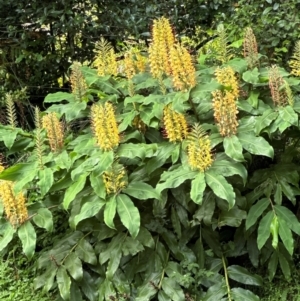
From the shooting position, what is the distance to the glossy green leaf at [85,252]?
3129 millimetres

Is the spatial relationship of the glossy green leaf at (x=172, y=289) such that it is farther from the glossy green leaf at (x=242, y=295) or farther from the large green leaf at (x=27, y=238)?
the large green leaf at (x=27, y=238)

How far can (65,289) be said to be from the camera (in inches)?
120

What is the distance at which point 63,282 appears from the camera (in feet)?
10.0

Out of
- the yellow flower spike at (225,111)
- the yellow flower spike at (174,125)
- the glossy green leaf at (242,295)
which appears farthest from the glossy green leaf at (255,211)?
the yellow flower spike at (174,125)

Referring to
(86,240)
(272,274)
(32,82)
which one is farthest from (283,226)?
(32,82)

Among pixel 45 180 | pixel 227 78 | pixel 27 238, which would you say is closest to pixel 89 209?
pixel 45 180

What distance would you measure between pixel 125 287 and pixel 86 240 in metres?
0.39

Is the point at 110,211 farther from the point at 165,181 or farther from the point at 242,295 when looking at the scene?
the point at 242,295

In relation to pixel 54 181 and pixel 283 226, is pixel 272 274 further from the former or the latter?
pixel 54 181

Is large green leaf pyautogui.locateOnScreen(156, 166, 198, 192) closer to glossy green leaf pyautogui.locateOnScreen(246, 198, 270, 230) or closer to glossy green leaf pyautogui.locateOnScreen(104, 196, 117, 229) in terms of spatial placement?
glossy green leaf pyautogui.locateOnScreen(104, 196, 117, 229)

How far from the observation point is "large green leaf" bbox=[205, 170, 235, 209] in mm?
2619

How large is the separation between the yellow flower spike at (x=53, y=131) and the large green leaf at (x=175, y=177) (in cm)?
73

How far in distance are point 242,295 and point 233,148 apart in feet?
2.87

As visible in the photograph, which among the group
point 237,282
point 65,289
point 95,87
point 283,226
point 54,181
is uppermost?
point 95,87
